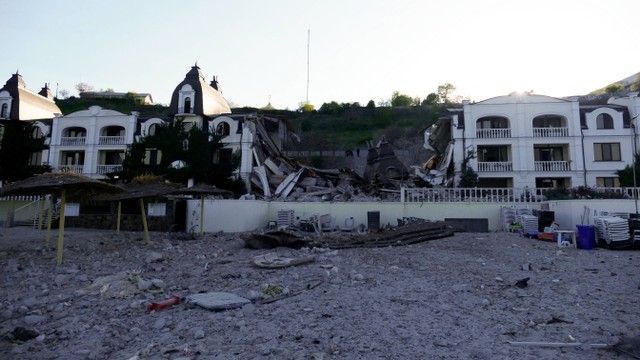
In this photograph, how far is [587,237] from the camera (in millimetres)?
13719

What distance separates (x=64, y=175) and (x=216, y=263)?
231 inches

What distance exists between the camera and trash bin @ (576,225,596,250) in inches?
540

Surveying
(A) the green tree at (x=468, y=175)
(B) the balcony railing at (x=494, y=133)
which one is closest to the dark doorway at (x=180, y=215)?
(A) the green tree at (x=468, y=175)

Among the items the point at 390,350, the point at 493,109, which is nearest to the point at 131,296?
the point at 390,350

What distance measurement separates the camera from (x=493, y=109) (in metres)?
30.9

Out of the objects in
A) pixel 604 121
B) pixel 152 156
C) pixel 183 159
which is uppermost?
pixel 604 121

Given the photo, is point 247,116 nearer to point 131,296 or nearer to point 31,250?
point 31,250

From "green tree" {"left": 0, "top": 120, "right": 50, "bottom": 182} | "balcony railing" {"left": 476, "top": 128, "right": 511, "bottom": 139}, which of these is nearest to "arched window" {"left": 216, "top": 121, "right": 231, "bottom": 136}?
"green tree" {"left": 0, "top": 120, "right": 50, "bottom": 182}

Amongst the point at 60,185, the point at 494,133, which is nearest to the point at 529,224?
the point at 494,133

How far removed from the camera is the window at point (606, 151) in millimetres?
29297

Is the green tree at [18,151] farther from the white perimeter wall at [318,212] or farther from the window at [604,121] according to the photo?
the window at [604,121]

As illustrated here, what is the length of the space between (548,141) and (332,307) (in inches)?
1144

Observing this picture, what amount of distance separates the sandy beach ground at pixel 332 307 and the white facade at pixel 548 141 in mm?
18699

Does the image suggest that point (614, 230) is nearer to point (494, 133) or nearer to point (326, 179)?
point (494, 133)
